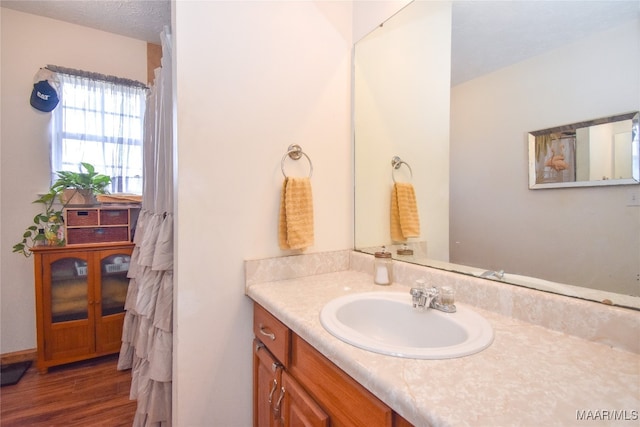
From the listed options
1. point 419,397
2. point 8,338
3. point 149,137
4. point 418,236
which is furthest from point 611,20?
point 8,338

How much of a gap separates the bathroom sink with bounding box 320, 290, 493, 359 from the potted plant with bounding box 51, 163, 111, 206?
6.96ft

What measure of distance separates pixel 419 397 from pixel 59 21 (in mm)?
3166

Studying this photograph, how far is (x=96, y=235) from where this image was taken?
2021 millimetres

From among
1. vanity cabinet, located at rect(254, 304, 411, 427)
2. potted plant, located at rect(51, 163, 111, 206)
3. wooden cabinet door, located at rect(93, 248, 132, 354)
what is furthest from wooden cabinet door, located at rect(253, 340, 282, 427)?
potted plant, located at rect(51, 163, 111, 206)

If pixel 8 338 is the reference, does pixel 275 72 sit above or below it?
above

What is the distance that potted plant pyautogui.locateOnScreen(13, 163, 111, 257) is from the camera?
1897 millimetres

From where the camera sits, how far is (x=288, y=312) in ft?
2.67

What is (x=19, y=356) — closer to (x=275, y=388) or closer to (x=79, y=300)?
(x=79, y=300)

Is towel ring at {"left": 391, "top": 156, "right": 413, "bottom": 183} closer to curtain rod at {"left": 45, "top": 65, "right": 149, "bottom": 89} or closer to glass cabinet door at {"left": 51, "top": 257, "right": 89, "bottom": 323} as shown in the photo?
glass cabinet door at {"left": 51, "top": 257, "right": 89, "bottom": 323}

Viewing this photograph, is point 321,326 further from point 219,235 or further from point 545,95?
point 545,95

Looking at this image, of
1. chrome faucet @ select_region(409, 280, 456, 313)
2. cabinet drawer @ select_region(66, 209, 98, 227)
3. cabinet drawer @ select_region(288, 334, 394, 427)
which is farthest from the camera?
cabinet drawer @ select_region(66, 209, 98, 227)

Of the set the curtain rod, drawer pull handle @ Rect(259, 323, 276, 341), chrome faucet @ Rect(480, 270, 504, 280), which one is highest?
the curtain rod

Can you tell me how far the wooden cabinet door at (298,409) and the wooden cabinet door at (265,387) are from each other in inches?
1.6

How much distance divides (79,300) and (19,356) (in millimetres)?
599
